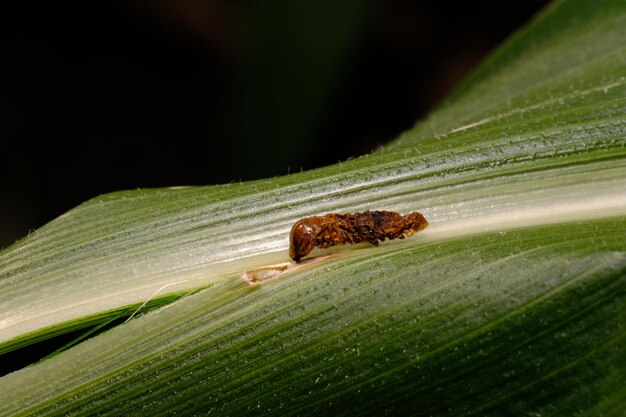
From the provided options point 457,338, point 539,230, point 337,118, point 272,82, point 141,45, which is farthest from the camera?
point 141,45

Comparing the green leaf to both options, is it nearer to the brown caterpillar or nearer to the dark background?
the brown caterpillar

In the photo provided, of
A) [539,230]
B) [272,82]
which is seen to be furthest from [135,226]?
[272,82]

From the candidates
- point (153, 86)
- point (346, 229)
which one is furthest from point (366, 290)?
point (153, 86)

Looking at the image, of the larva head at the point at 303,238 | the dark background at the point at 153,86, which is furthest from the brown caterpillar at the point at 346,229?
the dark background at the point at 153,86

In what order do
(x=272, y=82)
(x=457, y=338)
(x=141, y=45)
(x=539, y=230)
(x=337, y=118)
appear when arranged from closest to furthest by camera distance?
(x=457, y=338)
(x=539, y=230)
(x=272, y=82)
(x=337, y=118)
(x=141, y=45)

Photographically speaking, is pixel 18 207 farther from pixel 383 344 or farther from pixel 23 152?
pixel 383 344

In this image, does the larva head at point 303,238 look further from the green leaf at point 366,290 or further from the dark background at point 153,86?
the dark background at point 153,86
